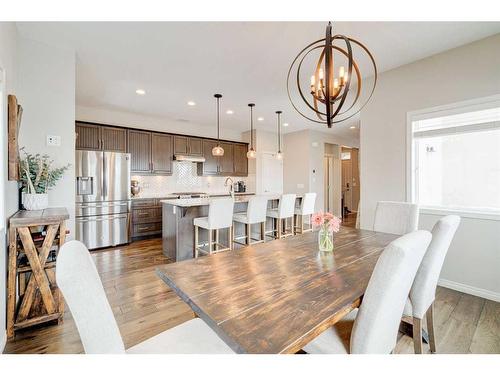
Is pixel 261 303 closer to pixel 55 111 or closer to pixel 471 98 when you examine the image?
pixel 55 111

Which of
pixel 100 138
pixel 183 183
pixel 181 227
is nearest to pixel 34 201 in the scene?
pixel 181 227

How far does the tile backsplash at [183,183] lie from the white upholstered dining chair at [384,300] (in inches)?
205

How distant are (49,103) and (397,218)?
373cm

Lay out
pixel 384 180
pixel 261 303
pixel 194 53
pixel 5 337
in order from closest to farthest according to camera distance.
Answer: pixel 261 303 < pixel 5 337 < pixel 194 53 < pixel 384 180

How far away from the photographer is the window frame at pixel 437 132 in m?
2.46

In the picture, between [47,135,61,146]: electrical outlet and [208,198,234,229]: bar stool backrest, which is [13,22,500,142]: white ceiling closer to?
[47,135,61,146]: electrical outlet

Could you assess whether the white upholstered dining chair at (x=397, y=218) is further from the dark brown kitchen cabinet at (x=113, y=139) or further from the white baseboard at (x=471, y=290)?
the dark brown kitchen cabinet at (x=113, y=139)

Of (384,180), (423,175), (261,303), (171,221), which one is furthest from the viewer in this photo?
(171,221)

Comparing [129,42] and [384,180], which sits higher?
[129,42]

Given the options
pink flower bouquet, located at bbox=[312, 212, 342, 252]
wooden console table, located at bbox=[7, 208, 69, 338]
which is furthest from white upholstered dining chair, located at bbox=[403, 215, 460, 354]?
wooden console table, located at bbox=[7, 208, 69, 338]

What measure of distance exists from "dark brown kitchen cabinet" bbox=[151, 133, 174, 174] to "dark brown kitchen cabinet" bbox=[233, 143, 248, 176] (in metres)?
1.82

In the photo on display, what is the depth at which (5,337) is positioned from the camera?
1.72 metres

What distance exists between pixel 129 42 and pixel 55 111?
105 centimetres
